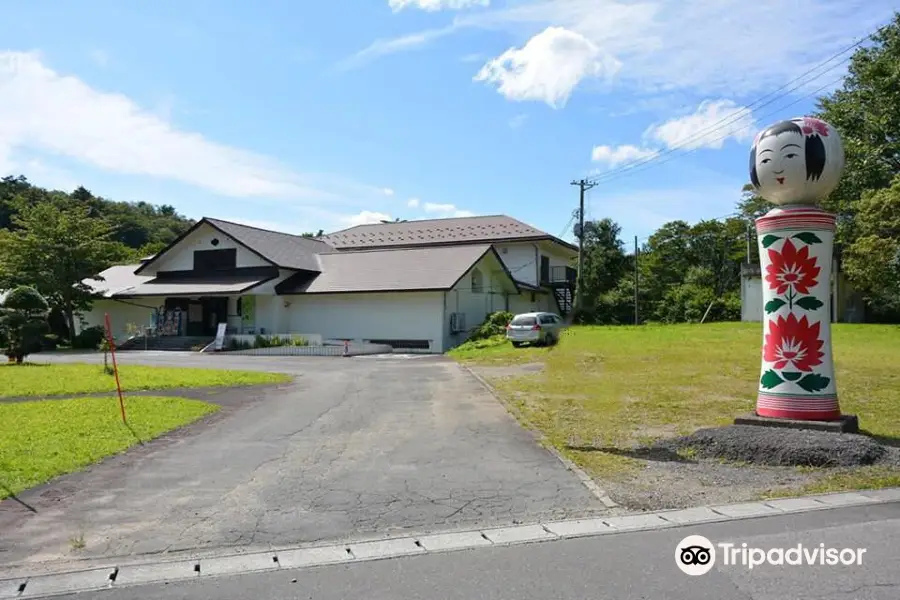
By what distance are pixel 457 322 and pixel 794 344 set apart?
22.8 metres

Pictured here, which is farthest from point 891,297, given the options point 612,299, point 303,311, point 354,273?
point 303,311

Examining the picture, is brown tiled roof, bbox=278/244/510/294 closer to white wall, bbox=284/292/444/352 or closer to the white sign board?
white wall, bbox=284/292/444/352

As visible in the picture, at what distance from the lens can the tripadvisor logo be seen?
4492mm

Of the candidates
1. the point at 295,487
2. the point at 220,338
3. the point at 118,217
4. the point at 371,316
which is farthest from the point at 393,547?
the point at 118,217

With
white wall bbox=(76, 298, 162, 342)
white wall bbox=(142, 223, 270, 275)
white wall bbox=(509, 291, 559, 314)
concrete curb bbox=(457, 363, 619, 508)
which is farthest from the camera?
white wall bbox=(509, 291, 559, 314)

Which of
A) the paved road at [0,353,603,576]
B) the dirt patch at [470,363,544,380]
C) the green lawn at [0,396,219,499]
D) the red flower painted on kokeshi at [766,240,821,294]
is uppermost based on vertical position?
the red flower painted on kokeshi at [766,240,821,294]

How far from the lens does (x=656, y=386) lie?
556 inches

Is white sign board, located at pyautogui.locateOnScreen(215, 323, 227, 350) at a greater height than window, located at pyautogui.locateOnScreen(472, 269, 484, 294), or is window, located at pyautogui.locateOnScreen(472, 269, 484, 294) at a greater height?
window, located at pyautogui.locateOnScreen(472, 269, 484, 294)

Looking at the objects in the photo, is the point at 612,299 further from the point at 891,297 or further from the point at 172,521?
the point at 172,521

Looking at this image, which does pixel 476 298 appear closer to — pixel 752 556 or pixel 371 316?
pixel 371 316

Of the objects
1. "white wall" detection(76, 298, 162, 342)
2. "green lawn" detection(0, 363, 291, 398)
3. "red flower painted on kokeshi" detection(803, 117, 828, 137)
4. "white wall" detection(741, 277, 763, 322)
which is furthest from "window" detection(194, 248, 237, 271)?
"red flower painted on kokeshi" detection(803, 117, 828, 137)

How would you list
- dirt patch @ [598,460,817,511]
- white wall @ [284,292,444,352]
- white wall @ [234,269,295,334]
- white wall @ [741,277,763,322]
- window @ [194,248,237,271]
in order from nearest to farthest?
dirt patch @ [598,460,817,511], white wall @ [284,292,444,352], white wall @ [234,269,295,334], window @ [194,248,237,271], white wall @ [741,277,763,322]

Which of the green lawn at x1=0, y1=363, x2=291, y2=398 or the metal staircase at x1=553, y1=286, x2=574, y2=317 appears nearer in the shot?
the green lawn at x1=0, y1=363, x2=291, y2=398

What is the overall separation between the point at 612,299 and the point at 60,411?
121 ft
